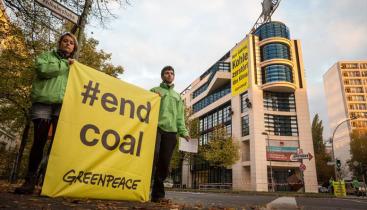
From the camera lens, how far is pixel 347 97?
86.8m

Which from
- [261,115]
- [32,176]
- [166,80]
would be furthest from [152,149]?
[261,115]

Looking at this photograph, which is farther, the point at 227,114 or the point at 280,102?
the point at 227,114

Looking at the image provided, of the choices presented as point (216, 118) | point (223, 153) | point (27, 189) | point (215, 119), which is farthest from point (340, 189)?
point (215, 119)

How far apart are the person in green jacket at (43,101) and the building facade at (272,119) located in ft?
111

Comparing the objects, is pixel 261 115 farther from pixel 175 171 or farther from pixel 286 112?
pixel 175 171

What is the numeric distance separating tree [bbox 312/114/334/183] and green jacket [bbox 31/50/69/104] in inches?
2266

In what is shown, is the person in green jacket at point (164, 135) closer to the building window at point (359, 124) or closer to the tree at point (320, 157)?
the tree at point (320, 157)

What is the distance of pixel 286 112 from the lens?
1544 inches

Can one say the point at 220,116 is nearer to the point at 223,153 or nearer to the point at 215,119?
the point at 215,119

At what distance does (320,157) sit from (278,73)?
2498 cm

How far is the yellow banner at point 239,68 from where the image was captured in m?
41.0

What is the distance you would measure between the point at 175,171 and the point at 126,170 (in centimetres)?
5990

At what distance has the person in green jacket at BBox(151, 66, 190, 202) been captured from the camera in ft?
15.1

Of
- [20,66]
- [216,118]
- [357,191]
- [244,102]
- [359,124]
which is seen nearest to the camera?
[20,66]
